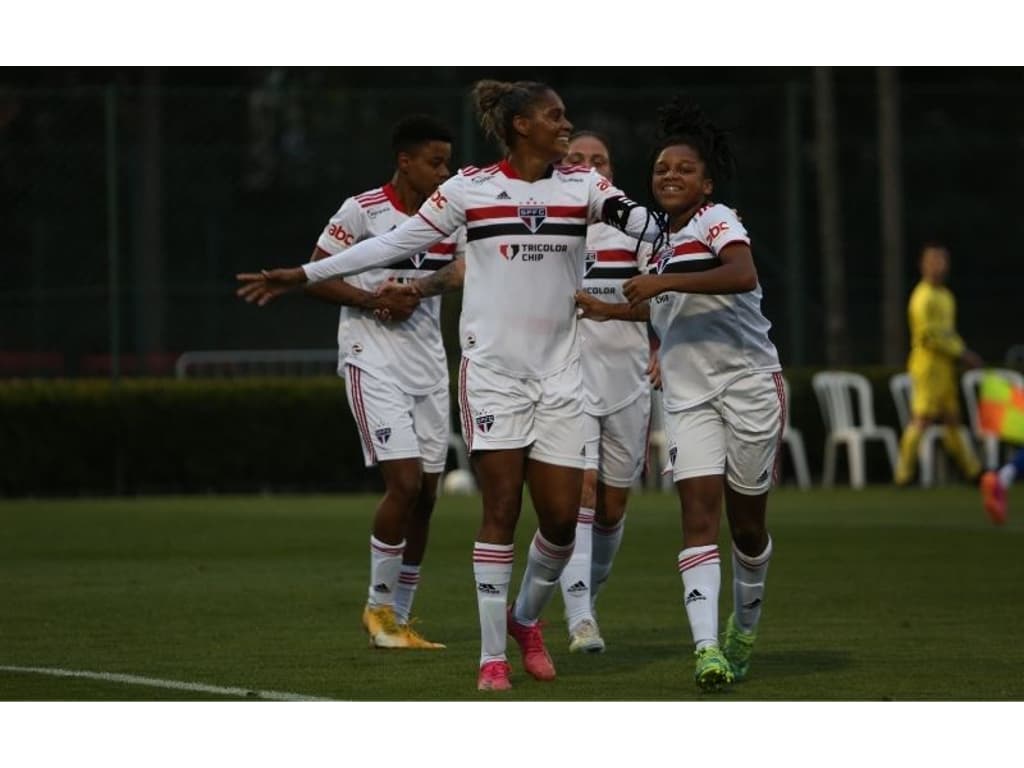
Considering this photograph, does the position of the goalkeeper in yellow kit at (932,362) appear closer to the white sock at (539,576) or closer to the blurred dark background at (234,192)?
the blurred dark background at (234,192)

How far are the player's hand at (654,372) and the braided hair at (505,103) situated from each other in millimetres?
1185

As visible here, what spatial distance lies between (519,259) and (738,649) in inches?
75.5

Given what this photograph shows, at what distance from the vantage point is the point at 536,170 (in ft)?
30.4

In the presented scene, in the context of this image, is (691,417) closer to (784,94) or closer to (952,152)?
(784,94)

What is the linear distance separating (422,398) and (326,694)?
285 cm

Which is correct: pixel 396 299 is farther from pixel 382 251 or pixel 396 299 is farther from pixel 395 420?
pixel 382 251

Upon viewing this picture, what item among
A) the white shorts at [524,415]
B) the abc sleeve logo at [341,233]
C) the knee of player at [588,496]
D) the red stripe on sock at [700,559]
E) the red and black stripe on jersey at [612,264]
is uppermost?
the abc sleeve logo at [341,233]

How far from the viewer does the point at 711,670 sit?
8.75m

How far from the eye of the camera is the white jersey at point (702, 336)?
9.22 m

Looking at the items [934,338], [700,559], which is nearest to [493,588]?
[700,559]

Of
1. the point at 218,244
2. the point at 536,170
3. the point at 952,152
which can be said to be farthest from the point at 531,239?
the point at 952,152

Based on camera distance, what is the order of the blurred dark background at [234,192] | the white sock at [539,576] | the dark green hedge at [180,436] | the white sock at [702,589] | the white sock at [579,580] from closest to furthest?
the white sock at [702,589]
the white sock at [539,576]
the white sock at [579,580]
the dark green hedge at [180,436]
the blurred dark background at [234,192]

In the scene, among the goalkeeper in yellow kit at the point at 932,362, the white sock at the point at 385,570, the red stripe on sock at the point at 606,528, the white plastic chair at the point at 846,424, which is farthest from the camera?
the white plastic chair at the point at 846,424

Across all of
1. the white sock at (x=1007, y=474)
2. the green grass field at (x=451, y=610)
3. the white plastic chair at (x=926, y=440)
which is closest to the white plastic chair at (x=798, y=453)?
the white plastic chair at (x=926, y=440)
